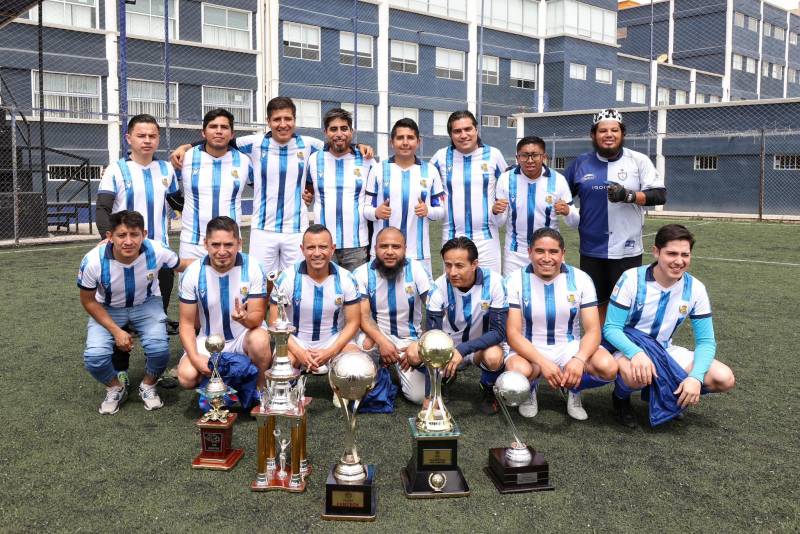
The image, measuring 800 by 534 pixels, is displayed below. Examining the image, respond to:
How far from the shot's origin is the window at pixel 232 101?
22.7 m

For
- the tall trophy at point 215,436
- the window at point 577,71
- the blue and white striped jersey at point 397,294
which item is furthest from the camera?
the window at point 577,71

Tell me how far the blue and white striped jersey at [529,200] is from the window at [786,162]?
19.1 meters

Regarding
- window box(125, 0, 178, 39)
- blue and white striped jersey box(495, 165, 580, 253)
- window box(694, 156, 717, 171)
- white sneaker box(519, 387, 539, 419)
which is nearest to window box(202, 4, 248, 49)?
window box(125, 0, 178, 39)

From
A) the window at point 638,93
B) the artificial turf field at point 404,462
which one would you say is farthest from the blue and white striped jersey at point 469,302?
the window at point 638,93

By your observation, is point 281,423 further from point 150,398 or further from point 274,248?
point 274,248

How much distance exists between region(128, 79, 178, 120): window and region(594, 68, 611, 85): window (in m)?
20.5

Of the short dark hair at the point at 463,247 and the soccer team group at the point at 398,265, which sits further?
the short dark hair at the point at 463,247

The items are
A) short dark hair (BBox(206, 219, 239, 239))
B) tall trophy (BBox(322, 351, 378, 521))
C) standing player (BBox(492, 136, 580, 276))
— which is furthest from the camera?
standing player (BBox(492, 136, 580, 276))

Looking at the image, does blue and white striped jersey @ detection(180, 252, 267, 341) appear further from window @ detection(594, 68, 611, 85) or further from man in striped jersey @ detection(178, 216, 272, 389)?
window @ detection(594, 68, 611, 85)

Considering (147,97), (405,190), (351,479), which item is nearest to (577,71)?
(147,97)

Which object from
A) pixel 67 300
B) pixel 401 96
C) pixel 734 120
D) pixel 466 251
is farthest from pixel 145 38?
pixel 466 251

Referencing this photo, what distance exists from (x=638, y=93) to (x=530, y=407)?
3617 centimetres

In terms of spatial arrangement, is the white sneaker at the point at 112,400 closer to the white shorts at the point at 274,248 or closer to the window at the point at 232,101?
the white shorts at the point at 274,248

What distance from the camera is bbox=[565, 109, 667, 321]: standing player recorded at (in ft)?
14.6
